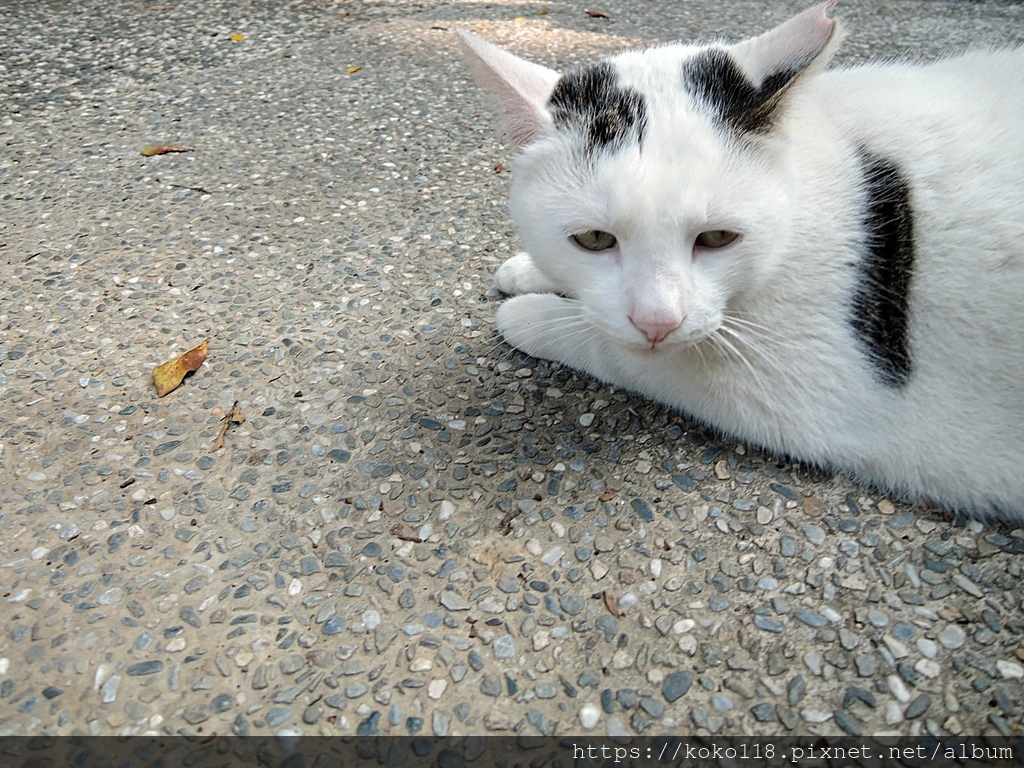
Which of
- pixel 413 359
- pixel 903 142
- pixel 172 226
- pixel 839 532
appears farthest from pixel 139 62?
pixel 839 532

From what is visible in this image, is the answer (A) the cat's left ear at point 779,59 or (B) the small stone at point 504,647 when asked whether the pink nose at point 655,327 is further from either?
(B) the small stone at point 504,647

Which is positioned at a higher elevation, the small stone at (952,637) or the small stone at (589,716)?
the small stone at (952,637)

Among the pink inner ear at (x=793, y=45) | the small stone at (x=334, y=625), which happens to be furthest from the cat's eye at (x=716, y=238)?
the small stone at (x=334, y=625)

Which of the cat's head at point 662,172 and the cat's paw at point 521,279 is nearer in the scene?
the cat's head at point 662,172

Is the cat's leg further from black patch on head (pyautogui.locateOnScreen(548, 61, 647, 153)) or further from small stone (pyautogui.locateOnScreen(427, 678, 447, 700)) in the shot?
small stone (pyautogui.locateOnScreen(427, 678, 447, 700))

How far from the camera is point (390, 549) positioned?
1.74 metres

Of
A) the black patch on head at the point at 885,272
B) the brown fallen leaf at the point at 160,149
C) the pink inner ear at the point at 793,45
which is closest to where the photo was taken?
the pink inner ear at the point at 793,45

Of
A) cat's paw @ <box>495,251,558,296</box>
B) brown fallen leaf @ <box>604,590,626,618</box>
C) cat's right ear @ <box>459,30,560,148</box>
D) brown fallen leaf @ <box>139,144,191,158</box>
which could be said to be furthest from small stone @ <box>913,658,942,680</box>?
brown fallen leaf @ <box>139,144,191,158</box>

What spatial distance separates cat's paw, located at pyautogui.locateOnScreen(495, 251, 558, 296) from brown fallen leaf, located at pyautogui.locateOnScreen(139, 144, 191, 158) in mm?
1901

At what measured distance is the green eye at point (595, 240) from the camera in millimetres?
1611

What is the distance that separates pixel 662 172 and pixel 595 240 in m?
0.21

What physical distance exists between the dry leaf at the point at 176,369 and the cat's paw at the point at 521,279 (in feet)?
3.39

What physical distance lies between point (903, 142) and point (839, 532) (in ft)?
3.17

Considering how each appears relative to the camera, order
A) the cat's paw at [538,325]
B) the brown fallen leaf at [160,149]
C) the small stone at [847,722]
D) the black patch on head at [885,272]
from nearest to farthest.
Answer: the small stone at [847,722] < the black patch on head at [885,272] < the cat's paw at [538,325] < the brown fallen leaf at [160,149]
